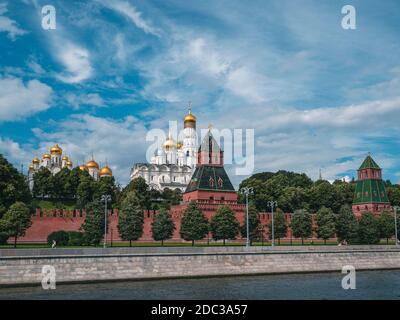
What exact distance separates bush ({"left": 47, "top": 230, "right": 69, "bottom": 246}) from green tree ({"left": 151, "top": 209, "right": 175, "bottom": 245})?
961 centimetres

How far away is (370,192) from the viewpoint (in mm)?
78562

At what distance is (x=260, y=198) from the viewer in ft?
252

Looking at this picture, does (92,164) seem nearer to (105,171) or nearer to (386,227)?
(105,171)

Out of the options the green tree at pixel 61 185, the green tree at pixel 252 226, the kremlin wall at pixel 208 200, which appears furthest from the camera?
the green tree at pixel 61 185

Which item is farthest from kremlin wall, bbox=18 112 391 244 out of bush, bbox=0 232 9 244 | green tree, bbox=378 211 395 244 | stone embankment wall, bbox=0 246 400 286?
stone embankment wall, bbox=0 246 400 286

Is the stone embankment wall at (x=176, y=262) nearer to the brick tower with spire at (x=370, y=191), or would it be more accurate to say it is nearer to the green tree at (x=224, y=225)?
the green tree at (x=224, y=225)

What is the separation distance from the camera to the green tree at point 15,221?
46.6 metres

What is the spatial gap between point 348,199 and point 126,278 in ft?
191

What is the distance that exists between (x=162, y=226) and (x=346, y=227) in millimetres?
23554

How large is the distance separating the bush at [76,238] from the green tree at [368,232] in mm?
33517

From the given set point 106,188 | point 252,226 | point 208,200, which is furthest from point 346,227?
point 106,188

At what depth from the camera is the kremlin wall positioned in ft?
186

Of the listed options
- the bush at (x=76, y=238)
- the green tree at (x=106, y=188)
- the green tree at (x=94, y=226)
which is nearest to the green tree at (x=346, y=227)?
the green tree at (x=94, y=226)
